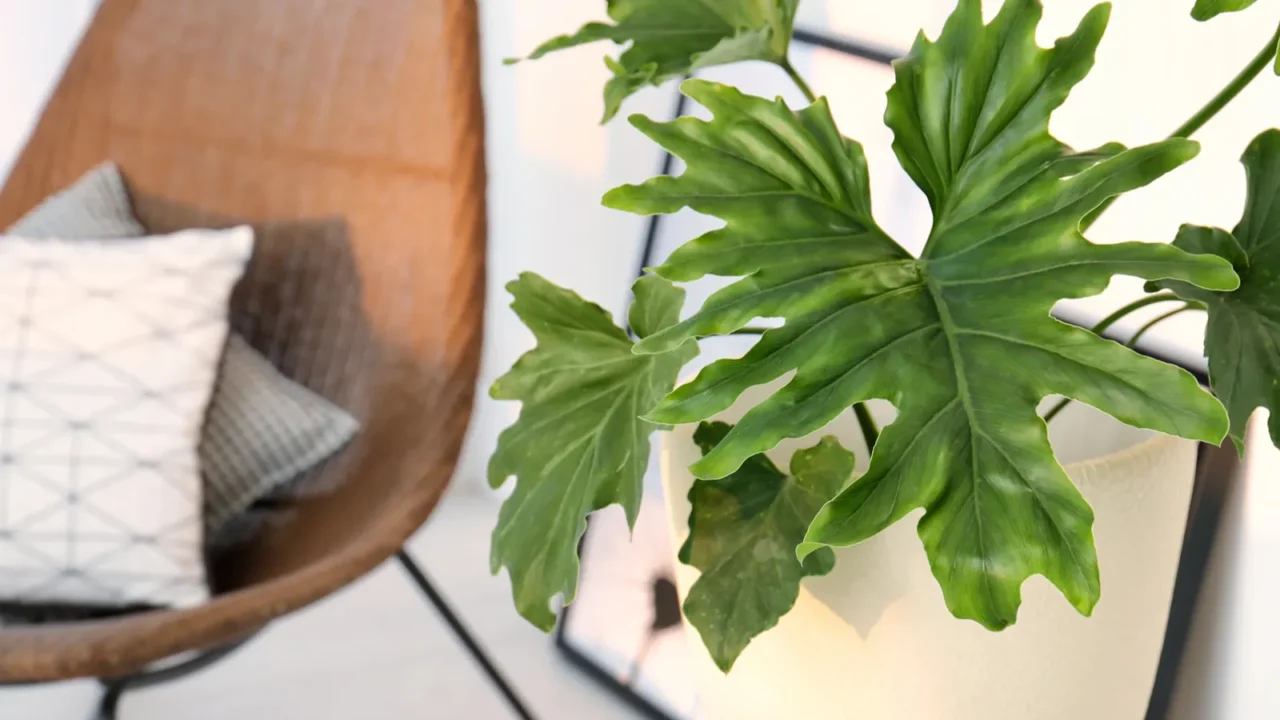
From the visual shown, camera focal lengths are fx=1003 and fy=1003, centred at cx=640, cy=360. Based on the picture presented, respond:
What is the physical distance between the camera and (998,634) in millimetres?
572

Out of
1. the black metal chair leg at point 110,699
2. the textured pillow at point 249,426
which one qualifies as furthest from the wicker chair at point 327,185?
the black metal chair leg at point 110,699

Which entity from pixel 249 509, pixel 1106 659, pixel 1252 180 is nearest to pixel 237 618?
pixel 249 509

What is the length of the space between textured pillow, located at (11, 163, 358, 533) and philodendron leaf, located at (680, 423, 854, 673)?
18.4 inches

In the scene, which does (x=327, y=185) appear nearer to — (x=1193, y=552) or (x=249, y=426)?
(x=249, y=426)

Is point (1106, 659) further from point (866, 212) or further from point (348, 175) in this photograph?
point (348, 175)

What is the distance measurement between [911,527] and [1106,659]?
0.16m

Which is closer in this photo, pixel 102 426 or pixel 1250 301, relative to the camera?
pixel 1250 301

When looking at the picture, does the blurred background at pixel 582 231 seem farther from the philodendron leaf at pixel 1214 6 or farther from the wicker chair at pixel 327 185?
the philodendron leaf at pixel 1214 6

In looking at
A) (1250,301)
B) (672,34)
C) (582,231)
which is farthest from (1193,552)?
(582,231)

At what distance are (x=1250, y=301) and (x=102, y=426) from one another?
33.1 inches

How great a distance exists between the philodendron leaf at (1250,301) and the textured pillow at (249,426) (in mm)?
733

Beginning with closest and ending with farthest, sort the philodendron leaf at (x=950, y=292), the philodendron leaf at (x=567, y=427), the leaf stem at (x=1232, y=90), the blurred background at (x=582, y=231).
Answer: the philodendron leaf at (x=950, y=292) → the leaf stem at (x=1232, y=90) → the philodendron leaf at (x=567, y=427) → the blurred background at (x=582, y=231)

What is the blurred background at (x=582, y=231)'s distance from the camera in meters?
0.78

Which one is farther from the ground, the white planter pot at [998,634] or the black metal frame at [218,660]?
the white planter pot at [998,634]
